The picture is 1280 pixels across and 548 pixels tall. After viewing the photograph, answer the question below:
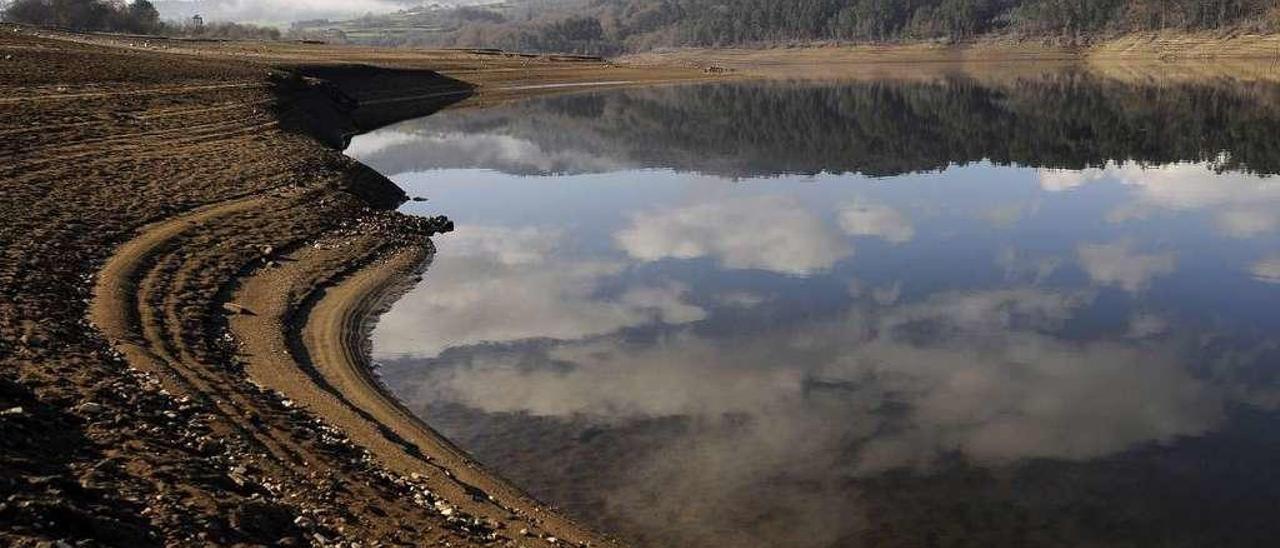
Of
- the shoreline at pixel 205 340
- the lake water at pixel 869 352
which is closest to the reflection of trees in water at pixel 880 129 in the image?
the lake water at pixel 869 352

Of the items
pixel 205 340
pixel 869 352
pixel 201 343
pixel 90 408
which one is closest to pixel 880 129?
pixel 869 352

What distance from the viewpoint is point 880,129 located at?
56.6 m

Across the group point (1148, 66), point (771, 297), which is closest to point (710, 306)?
point (771, 297)

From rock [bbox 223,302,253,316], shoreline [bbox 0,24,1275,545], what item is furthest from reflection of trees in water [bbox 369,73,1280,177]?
rock [bbox 223,302,253,316]

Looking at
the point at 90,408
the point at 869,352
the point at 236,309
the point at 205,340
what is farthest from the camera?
the point at 236,309

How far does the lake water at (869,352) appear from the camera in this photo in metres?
11.1

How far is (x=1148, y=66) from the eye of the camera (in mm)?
114000

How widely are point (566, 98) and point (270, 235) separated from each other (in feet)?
202

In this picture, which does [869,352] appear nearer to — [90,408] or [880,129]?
[90,408]

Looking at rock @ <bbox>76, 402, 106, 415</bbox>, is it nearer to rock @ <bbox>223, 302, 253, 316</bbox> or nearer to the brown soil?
the brown soil

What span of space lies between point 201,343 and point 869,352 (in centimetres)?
1071

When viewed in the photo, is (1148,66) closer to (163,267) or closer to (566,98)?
(566,98)

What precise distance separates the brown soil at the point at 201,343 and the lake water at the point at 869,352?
55.9 inches

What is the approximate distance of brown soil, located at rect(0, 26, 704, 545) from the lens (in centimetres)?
870
